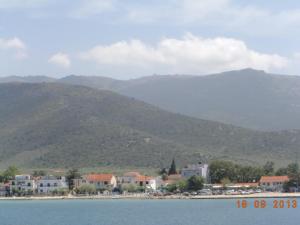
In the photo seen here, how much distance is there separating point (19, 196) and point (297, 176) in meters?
56.7

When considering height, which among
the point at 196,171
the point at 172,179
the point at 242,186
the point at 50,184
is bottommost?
the point at 242,186

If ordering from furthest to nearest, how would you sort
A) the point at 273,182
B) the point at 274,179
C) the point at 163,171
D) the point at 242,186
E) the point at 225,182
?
the point at 163,171 < the point at 225,182 < the point at 274,179 < the point at 273,182 < the point at 242,186

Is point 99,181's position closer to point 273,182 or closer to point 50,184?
point 50,184

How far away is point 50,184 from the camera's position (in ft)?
488

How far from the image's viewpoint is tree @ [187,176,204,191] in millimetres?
138125

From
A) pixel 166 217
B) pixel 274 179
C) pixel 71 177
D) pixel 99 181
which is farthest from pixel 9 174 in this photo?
pixel 166 217

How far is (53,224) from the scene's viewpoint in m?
76.2

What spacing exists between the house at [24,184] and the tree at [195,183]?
109 ft

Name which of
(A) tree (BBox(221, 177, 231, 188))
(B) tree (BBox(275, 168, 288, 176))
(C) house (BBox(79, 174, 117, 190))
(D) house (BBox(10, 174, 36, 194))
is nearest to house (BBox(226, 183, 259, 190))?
(A) tree (BBox(221, 177, 231, 188))

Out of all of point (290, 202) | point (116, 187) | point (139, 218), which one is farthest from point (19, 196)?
point (139, 218)

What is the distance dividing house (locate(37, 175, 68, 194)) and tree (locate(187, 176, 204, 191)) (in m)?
26.5

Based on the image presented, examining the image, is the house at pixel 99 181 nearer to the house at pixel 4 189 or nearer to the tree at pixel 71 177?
the tree at pixel 71 177

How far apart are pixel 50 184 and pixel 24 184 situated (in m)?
6.04

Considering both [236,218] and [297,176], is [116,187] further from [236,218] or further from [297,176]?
[236,218]
